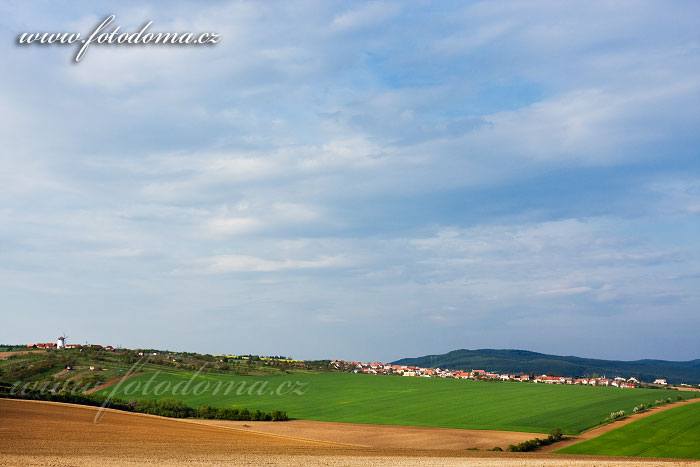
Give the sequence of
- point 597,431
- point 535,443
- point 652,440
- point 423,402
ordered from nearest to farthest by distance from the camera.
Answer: point 535,443
point 652,440
point 597,431
point 423,402

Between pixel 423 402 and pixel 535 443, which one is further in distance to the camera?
pixel 423 402

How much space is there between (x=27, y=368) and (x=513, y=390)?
9659cm

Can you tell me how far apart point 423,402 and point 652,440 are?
47.3 meters

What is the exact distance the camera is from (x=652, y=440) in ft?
203

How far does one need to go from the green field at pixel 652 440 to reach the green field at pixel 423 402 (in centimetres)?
622

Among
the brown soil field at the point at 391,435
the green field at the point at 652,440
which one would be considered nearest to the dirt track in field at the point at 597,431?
the green field at the point at 652,440

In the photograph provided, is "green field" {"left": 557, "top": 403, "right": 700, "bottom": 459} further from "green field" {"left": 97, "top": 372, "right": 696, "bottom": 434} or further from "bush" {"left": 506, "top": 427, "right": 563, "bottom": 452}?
"green field" {"left": 97, "top": 372, "right": 696, "bottom": 434}

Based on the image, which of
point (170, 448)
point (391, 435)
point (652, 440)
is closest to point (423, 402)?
point (391, 435)

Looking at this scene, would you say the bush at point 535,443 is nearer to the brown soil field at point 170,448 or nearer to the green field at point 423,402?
the brown soil field at point 170,448

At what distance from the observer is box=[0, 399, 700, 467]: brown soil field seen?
127 feet

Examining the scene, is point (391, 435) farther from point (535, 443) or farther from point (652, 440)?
point (652, 440)

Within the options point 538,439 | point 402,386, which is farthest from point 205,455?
point 402,386

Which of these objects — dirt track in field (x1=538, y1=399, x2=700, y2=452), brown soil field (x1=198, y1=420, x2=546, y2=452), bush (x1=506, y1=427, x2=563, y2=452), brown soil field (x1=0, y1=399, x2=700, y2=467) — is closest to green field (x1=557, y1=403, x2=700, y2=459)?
dirt track in field (x1=538, y1=399, x2=700, y2=452)

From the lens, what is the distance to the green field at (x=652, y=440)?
181 ft
